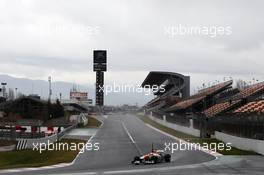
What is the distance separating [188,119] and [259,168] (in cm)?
4471

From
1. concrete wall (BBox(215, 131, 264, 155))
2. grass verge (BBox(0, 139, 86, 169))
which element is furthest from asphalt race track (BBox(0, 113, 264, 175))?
concrete wall (BBox(215, 131, 264, 155))

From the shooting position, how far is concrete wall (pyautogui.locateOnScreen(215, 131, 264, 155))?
39219 millimetres

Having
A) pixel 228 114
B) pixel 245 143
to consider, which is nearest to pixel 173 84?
pixel 228 114

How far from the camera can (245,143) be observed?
43.3m

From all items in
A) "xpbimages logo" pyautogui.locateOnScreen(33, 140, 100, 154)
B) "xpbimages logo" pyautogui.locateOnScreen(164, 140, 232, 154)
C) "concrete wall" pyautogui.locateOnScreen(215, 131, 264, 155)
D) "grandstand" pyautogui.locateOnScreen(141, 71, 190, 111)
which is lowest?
"xpbimages logo" pyautogui.locateOnScreen(33, 140, 100, 154)

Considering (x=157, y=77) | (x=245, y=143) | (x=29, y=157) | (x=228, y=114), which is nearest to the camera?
(x=29, y=157)

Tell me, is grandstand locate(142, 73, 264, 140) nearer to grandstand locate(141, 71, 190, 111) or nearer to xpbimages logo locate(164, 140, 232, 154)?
xpbimages logo locate(164, 140, 232, 154)

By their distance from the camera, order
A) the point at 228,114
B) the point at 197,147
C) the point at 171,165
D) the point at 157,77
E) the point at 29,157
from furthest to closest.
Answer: the point at 157,77 < the point at 228,114 < the point at 197,147 < the point at 29,157 < the point at 171,165

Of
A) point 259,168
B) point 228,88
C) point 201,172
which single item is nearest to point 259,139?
point 259,168

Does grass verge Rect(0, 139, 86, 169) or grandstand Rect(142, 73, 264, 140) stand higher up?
grandstand Rect(142, 73, 264, 140)

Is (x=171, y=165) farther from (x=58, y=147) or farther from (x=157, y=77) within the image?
(x=157, y=77)

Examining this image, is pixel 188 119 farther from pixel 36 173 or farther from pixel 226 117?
pixel 36 173

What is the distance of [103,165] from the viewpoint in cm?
3088

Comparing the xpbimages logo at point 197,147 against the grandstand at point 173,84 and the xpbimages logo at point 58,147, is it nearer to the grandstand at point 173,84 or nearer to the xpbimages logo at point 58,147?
the xpbimages logo at point 58,147
